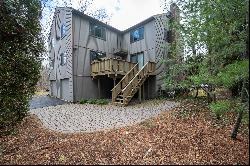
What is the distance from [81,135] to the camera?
26.8 ft

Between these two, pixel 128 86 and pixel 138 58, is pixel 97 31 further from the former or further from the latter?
pixel 128 86

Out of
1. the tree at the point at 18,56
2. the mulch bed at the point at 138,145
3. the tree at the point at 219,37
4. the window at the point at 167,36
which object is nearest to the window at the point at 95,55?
the window at the point at 167,36

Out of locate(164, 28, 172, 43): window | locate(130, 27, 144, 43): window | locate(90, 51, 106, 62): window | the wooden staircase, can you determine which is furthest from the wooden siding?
locate(164, 28, 172, 43): window

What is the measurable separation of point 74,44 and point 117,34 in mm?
5983

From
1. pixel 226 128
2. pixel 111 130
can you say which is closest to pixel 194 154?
pixel 226 128

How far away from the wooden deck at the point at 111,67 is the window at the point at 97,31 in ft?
10.2

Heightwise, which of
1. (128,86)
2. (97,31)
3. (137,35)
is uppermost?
(97,31)

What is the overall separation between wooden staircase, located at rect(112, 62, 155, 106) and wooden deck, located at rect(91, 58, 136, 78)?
59cm

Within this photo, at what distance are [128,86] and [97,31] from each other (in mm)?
7782

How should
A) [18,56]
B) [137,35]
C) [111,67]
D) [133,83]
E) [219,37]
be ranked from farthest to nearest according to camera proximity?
[137,35] < [111,67] < [133,83] < [18,56] < [219,37]

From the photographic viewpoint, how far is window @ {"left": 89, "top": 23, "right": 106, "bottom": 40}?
67.1 feet

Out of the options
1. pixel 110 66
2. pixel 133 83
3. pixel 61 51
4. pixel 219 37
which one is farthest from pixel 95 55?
pixel 219 37

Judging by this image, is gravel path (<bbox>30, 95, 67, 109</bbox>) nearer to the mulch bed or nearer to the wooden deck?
the wooden deck

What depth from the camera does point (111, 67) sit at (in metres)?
17.0
